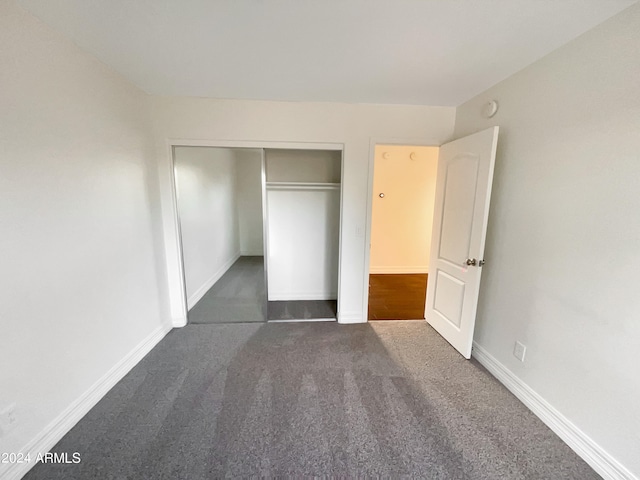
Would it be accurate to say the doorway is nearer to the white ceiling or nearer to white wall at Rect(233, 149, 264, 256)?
white wall at Rect(233, 149, 264, 256)

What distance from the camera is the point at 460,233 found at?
2.16 m

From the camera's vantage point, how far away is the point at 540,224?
5.30 feet

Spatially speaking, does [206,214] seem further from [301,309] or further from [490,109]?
[490,109]

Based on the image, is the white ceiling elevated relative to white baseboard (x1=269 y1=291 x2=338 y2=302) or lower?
elevated

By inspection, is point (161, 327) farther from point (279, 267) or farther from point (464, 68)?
point (464, 68)

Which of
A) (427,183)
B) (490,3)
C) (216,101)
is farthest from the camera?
(427,183)

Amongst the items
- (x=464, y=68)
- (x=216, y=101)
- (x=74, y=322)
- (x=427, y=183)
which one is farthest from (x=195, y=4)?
(x=427, y=183)

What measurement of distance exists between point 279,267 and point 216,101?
2039 millimetres

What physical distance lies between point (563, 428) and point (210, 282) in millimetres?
3493

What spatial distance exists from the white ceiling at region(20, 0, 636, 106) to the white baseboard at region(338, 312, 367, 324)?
2.27 meters

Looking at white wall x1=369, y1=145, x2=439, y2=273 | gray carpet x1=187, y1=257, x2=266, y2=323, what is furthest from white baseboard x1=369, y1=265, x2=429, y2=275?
gray carpet x1=187, y1=257, x2=266, y2=323

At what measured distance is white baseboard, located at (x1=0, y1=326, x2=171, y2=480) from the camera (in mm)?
1228

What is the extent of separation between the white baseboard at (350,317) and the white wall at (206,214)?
1542 millimetres

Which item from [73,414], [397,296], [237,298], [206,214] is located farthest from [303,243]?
[73,414]
